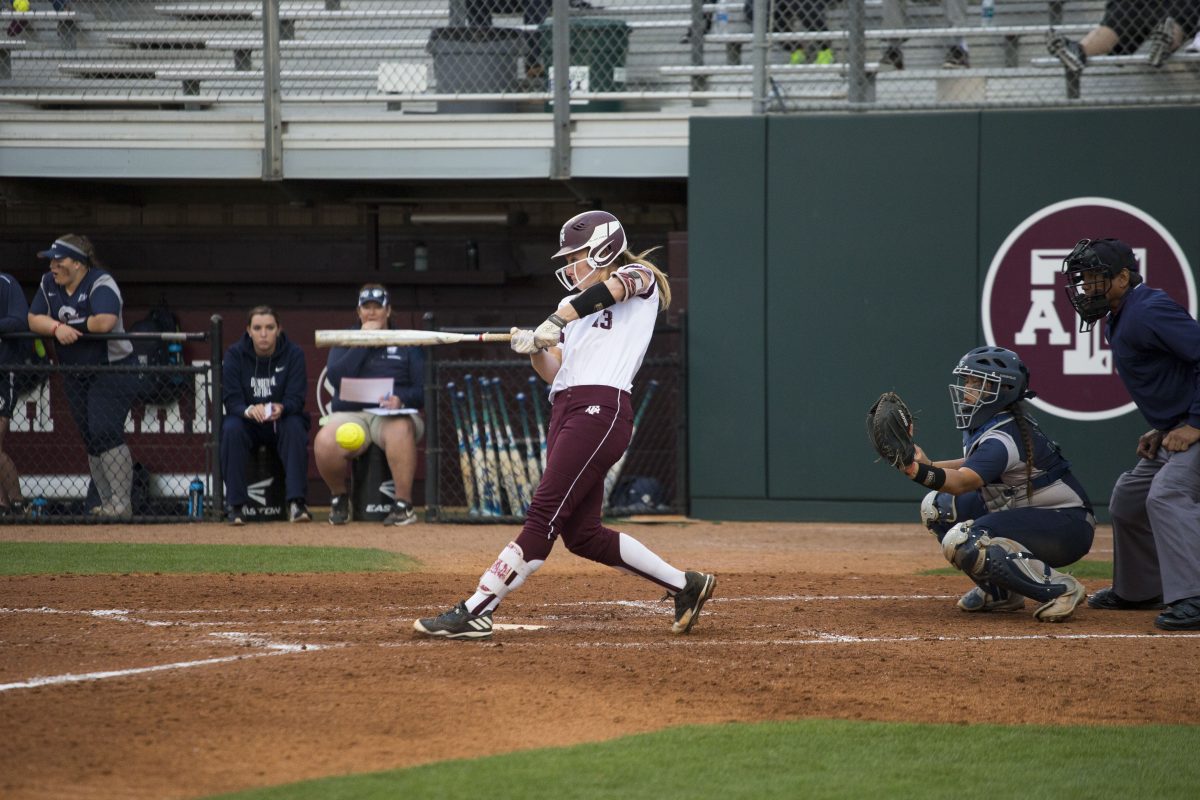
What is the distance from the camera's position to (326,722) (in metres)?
4.42

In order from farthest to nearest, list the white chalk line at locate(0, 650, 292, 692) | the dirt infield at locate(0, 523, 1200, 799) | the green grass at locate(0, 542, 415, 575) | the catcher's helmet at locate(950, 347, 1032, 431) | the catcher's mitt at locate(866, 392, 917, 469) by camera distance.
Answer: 1. the green grass at locate(0, 542, 415, 575)
2. the catcher's helmet at locate(950, 347, 1032, 431)
3. the catcher's mitt at locate(866, 392, 917, 469)
4. the white chalk line at locate(0, 650, 292, 692)
5. the dirt infield at locate(0, 523, 1200, 799)

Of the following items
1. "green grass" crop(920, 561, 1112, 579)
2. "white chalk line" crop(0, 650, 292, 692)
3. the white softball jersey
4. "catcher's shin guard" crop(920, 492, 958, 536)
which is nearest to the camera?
"white chalk line" crop(0, 650, 292, 692)

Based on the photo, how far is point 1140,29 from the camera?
36.4ft

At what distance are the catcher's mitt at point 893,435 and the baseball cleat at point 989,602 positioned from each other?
3.52 feet

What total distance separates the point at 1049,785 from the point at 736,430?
7.50 metres

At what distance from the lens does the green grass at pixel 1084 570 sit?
8477mm

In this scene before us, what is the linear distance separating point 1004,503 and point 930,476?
2.75ft

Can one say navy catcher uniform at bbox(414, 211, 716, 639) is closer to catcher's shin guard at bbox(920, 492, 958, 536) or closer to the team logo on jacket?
catcher's shin guard at bbox(920, 492, 958, 536)

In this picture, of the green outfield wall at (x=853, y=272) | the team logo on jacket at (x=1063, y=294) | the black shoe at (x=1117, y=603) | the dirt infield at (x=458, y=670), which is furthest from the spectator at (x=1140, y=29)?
the black shoe at (x=1117, y=603)

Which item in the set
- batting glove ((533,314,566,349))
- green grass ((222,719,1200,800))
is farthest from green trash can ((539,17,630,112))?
green grass ((222,719,1200,800))

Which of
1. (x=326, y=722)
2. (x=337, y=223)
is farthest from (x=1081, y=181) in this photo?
(x=326, y=722)

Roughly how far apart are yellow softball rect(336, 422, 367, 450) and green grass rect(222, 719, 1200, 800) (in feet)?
22.0

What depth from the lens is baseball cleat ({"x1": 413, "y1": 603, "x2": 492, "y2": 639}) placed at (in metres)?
5.84

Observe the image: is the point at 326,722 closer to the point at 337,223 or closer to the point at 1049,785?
the point at 1049,785
